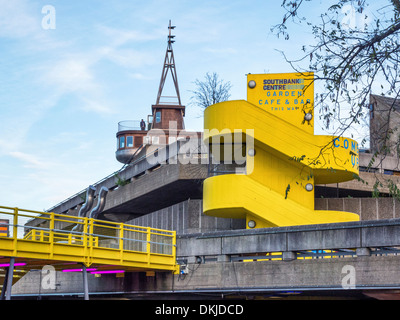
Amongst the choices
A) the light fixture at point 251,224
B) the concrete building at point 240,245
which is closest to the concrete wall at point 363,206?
the concrete building at point 240,245

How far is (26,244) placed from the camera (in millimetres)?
21000

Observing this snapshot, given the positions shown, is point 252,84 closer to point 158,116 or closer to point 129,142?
point 129,142

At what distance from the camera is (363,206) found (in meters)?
36.5

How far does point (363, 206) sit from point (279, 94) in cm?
776

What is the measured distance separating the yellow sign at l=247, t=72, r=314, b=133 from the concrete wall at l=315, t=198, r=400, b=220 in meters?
5.16

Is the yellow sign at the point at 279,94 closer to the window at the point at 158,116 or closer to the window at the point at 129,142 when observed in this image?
the window at the point at 129,142

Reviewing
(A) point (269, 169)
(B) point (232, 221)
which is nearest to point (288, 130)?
(A) point (269, 169)

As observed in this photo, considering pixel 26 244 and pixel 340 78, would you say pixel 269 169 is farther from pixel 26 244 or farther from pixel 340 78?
pixel 340 78

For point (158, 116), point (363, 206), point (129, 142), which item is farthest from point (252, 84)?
point (158, 116)

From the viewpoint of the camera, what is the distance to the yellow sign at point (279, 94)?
3350cm

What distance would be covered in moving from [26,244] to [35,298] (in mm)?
13658

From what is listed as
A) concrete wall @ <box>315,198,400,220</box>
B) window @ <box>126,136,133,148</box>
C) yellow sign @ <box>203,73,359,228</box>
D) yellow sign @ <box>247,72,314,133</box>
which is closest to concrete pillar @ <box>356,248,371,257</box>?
yellow sign @ <box>203,73,359,228</box>

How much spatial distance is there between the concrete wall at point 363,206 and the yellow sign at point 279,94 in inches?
203

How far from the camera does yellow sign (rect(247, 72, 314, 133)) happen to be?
33.5m
